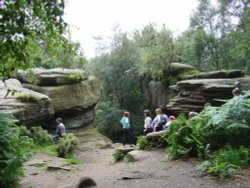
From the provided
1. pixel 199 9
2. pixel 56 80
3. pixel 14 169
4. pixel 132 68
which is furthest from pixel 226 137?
pixel 199 9

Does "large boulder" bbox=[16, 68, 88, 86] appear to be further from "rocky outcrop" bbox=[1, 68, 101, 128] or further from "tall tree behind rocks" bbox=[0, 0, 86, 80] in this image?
"tall tree behind rocks" bbox=[0, 0, 86, 80]

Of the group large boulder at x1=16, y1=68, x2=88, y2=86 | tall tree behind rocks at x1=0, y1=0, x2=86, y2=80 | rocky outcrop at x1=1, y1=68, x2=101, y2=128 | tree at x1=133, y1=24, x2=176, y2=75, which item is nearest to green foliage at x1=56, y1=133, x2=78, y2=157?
rocky outcrop at x1=1, y1=68, x2=101, y2=128

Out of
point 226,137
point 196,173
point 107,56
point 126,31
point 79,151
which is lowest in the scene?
point 79,151

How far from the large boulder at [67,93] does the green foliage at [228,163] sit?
14.6 metres

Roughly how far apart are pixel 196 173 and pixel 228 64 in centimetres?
2240

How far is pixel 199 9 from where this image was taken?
3066 centimetres

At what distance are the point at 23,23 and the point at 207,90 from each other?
15349 millimetres

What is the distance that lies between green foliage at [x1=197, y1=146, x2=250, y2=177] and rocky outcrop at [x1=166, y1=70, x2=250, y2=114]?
10.1m

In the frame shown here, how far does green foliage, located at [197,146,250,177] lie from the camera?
6.04 meters

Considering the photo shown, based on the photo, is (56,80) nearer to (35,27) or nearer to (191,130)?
(191,130)

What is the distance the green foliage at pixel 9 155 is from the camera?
21.0 feet

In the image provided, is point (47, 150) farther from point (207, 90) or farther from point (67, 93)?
point (207, 90)

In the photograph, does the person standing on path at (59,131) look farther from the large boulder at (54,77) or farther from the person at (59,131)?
the large boulder at (54,77)

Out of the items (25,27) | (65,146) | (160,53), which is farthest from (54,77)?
(25,27)
